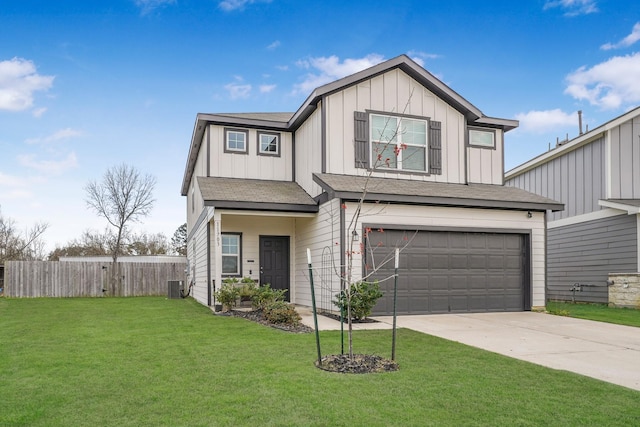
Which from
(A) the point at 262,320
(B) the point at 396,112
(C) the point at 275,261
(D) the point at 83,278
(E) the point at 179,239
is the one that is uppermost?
(B) the point at 396,112

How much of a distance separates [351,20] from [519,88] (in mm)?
7237

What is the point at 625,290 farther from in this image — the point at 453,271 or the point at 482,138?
the point at 453,271

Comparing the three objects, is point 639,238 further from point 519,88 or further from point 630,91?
point 630,91

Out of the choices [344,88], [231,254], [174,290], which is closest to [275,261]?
[231,254]

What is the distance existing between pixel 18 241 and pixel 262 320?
25529 millimetres

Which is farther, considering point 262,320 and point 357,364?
point 262,320

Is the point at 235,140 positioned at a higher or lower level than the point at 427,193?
higher

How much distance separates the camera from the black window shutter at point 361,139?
42.3 ft

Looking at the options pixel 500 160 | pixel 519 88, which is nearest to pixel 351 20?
pixel 500 160

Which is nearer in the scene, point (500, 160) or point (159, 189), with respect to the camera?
point (500, 160)

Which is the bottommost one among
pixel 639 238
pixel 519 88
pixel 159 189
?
pixel 639 238

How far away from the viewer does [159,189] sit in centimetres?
2633

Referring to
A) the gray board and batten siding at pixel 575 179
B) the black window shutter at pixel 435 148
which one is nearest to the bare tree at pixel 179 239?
the gray board and batten siding at pixel 575 179

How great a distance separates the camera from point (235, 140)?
49.6ft
